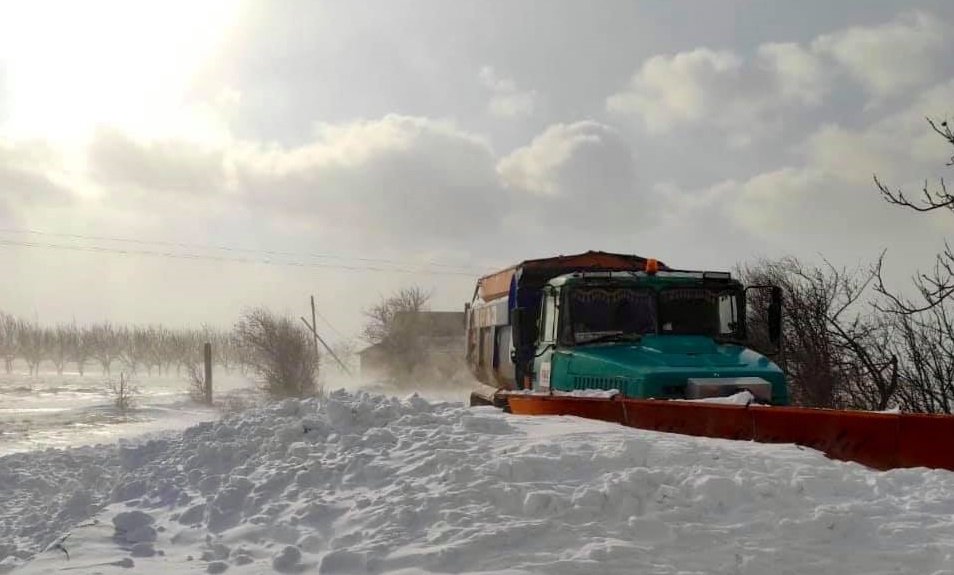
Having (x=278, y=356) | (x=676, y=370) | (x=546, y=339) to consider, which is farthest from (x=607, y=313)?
(x=278, y=356)

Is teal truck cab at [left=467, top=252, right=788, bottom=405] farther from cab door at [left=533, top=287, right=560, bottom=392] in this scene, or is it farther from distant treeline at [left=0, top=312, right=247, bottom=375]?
distant treeline at [left=0, top=312, right=247, bottom=375]

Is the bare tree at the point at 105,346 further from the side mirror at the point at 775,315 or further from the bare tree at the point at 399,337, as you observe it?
the side mirror at the point at 775,315

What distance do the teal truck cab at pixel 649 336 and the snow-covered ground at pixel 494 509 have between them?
1429 millimetres

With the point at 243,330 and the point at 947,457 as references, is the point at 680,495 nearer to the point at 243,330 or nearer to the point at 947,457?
the point at 947,457

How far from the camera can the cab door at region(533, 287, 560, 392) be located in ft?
29.3

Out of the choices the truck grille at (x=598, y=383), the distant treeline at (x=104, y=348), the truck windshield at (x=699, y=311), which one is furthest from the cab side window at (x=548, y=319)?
the distant treeline at (x=104, y=348)

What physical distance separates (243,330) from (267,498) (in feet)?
83.2

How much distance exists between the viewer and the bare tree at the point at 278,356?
29188 millimetres

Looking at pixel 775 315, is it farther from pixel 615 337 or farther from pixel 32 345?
pixel 32 345

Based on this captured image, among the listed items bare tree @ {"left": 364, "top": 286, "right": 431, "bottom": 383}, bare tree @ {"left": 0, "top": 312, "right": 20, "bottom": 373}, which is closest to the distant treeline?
bare tree @ {"left": 0, "top": 312, "right": 20, "bottom": 373}

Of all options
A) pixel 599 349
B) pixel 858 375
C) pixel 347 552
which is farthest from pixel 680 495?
pixel 858 375

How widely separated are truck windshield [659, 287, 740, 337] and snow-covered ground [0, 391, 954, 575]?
2.40m

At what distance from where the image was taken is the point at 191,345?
7219 centimetres

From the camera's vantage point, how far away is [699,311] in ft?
28.3
